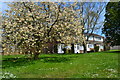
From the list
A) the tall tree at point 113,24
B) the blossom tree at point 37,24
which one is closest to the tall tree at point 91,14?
the tall tree at point 113,24

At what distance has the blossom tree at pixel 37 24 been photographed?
10.4 meters

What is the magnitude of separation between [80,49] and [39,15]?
27.5m

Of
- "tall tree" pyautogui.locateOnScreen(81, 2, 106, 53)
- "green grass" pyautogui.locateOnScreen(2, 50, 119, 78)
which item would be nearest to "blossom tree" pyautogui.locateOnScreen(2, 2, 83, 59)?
"green grass" pyautogui.locateOnScreen(2, 50, 119, 78)

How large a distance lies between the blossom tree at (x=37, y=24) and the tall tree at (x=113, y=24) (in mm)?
16191

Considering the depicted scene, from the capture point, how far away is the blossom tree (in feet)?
34.0

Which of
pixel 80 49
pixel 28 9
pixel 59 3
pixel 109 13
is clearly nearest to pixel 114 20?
pixel 109 13

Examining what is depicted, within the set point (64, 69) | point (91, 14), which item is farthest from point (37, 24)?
point (91, 14)

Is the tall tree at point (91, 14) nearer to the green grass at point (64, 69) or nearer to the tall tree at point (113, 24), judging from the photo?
the tall tree at point (113, 24)

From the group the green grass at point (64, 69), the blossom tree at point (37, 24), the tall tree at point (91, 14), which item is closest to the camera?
the green grass at point (64, 69)

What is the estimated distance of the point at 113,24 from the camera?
26.8 metres

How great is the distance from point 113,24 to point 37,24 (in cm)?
1925

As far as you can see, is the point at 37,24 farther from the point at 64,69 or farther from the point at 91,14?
the point at 91,14

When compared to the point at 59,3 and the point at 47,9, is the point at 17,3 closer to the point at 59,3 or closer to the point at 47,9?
the point at 47,9

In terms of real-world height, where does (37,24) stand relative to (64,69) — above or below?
above
